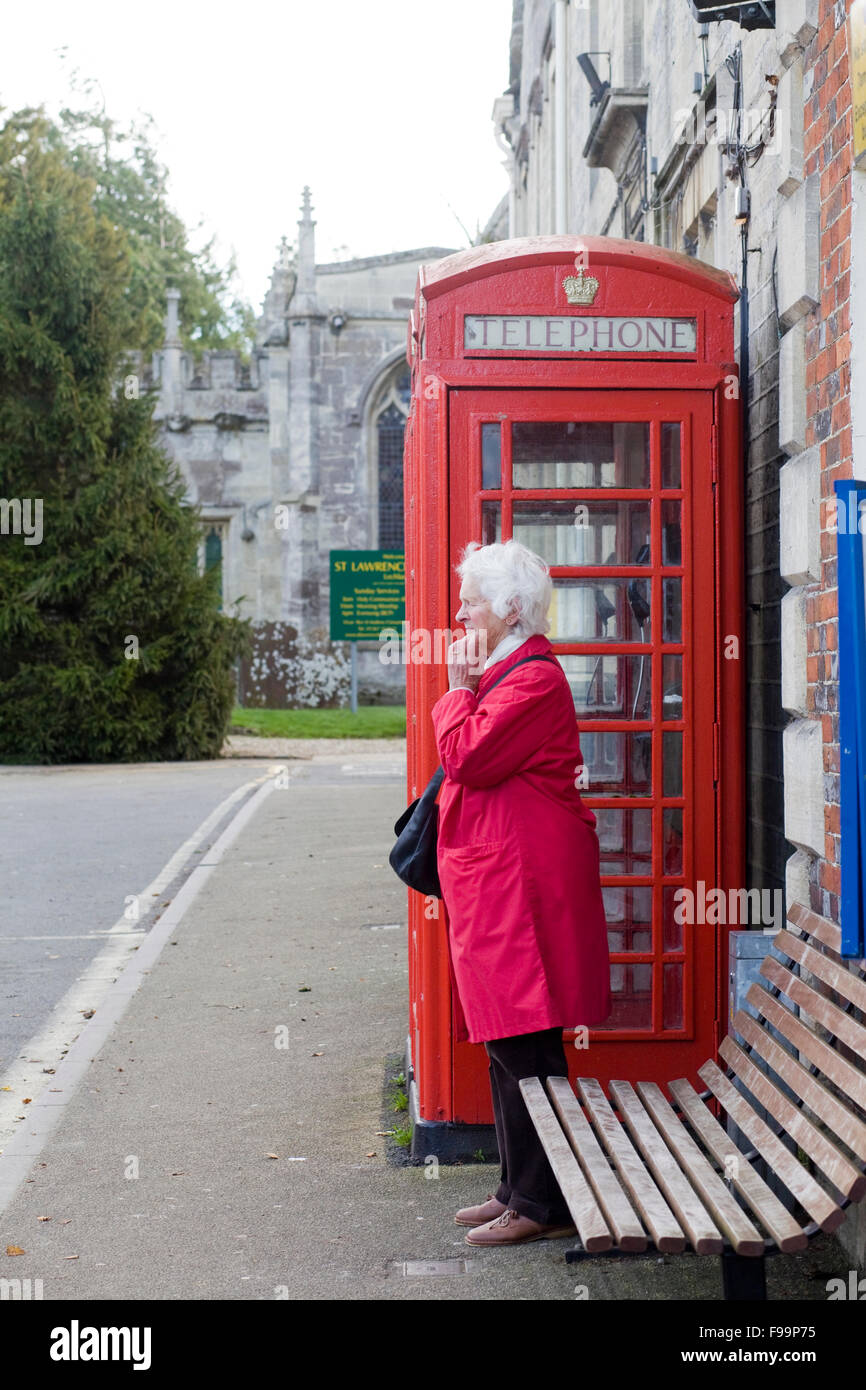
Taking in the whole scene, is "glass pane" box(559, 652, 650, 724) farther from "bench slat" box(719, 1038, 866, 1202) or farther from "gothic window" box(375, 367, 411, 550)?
"gothic window" box(375, 367, 411, 550)

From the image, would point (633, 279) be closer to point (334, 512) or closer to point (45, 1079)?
point (45, 1079)

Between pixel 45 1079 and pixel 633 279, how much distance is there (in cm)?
403

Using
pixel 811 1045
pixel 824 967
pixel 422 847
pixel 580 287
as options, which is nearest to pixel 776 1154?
pixel 811 1045

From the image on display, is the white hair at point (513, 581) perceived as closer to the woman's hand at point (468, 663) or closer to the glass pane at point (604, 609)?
the woman's hand at point (468, 663)

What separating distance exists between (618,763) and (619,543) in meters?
0.75

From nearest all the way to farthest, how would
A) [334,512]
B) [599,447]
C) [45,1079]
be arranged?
[599,447] < [45,1079] < [334,512]

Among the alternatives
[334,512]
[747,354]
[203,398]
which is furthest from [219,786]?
[203,398]

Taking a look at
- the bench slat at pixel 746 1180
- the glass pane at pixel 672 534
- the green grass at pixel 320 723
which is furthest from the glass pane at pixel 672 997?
the green grass at pixel 320 723

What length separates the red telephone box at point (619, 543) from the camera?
5172mm

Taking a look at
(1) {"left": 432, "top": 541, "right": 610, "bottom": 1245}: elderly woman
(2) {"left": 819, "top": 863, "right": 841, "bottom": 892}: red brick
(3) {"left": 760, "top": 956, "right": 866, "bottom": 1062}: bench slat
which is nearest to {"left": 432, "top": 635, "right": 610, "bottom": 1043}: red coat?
(1) {"left": 432, "top": 541, "right": 610, "bottom": 1245}: elderly woman

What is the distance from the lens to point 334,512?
36781 millimetres

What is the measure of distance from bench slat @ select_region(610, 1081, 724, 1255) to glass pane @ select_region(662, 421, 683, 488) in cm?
197

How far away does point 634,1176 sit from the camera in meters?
3.85

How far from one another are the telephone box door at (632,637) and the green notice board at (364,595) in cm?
2509
